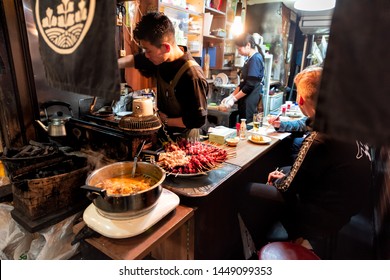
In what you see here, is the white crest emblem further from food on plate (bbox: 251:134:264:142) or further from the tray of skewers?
food on plate (bbox: 251:134:264:142)

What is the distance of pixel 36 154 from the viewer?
1.51 metres

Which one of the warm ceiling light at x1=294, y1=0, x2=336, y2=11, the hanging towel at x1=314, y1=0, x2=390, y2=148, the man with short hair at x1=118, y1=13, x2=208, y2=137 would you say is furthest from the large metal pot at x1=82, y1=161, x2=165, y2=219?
the warm ceiling light at x1=294, y1=0, x2=336, y2=11

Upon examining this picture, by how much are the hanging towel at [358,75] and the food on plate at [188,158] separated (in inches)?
38.0

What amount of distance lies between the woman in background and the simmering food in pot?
2.82 metres

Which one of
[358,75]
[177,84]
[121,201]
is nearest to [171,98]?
[177,84]

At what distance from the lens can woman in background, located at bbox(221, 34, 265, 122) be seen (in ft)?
12.3

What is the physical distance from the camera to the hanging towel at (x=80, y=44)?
935 millimetres

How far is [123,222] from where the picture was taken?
41.7 inches

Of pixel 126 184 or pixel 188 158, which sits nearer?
pixel 126 184

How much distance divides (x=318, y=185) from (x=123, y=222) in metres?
1.26

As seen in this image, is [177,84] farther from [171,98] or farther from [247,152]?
[247,152]

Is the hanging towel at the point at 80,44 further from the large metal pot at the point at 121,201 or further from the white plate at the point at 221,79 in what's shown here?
the white plate at the point at 221,79

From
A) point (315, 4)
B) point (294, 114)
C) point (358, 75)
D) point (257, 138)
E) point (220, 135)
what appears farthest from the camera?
→ point (294, 114)
